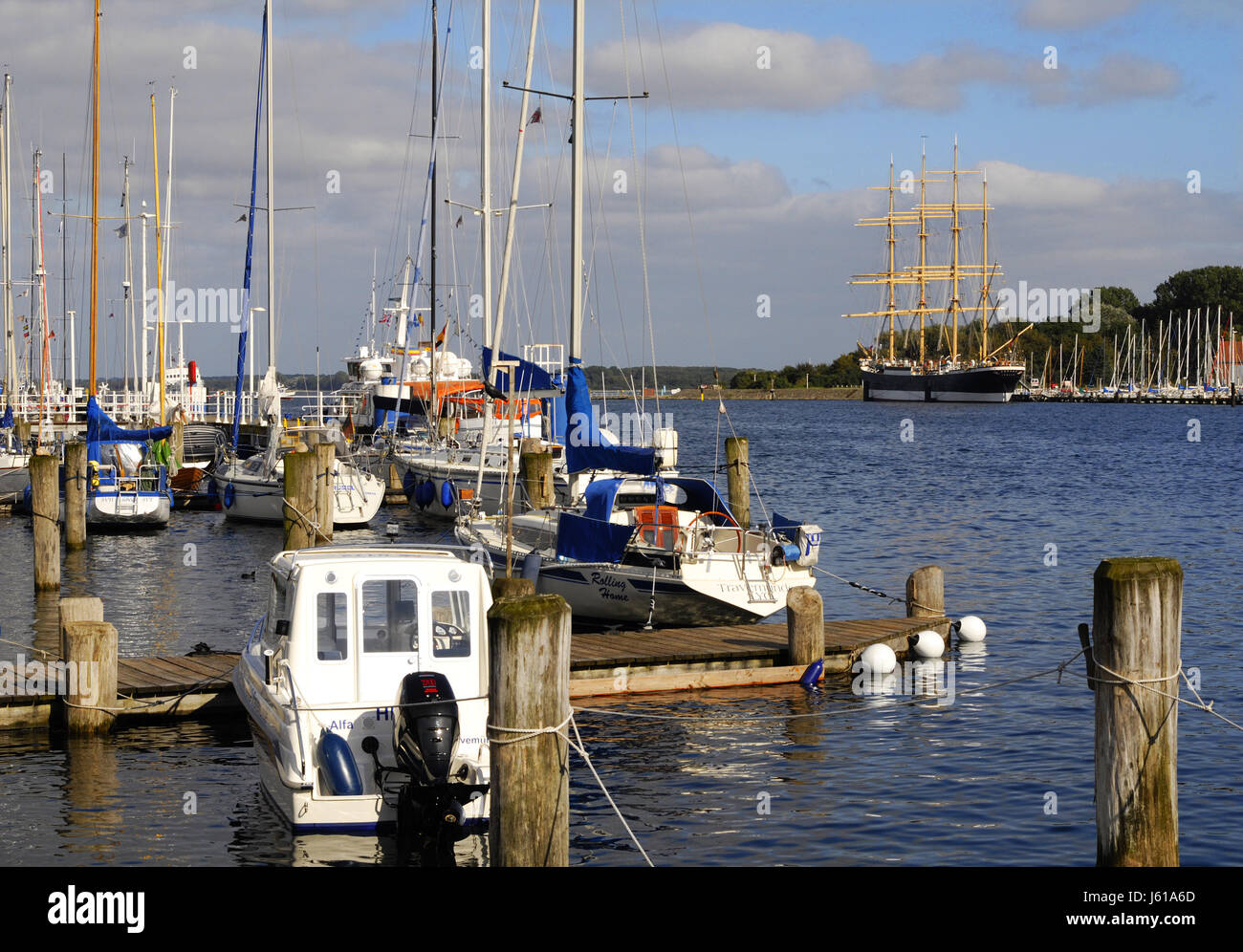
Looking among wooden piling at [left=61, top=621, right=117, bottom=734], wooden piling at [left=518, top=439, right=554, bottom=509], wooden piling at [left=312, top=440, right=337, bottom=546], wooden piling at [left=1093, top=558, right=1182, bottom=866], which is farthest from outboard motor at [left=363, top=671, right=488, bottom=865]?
wooden piling at [left=518, top=439, right=554, bottom=509]

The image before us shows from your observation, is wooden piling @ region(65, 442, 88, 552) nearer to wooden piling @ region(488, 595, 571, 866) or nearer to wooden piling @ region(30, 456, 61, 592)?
wooden piling @ region(30, 456, 61, 592)

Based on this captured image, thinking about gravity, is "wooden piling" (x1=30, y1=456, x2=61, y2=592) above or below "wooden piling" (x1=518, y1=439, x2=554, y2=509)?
below

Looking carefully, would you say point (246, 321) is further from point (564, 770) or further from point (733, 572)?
point (564, 770)

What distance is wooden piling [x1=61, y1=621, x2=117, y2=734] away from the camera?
1538cm

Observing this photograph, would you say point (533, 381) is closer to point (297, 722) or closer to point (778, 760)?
point (778, 760)

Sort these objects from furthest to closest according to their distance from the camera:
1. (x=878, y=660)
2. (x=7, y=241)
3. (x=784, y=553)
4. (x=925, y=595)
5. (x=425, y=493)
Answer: (x=7, y=241)
(x=425, y=493)
(x=925, y=595)
(x=784, y=553)
(x=878, y=660)

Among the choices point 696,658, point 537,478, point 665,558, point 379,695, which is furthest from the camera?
point 537,478

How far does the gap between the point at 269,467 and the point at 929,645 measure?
23.6 metres

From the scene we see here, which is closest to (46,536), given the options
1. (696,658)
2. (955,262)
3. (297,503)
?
(297,503)

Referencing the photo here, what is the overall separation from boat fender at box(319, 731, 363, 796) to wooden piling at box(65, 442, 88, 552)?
24.7 m

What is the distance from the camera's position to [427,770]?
1077 centimetres

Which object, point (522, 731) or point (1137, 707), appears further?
point (1137, 707)

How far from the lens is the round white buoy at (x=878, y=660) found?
19156 mm

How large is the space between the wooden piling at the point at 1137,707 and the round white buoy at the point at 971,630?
512 inches
